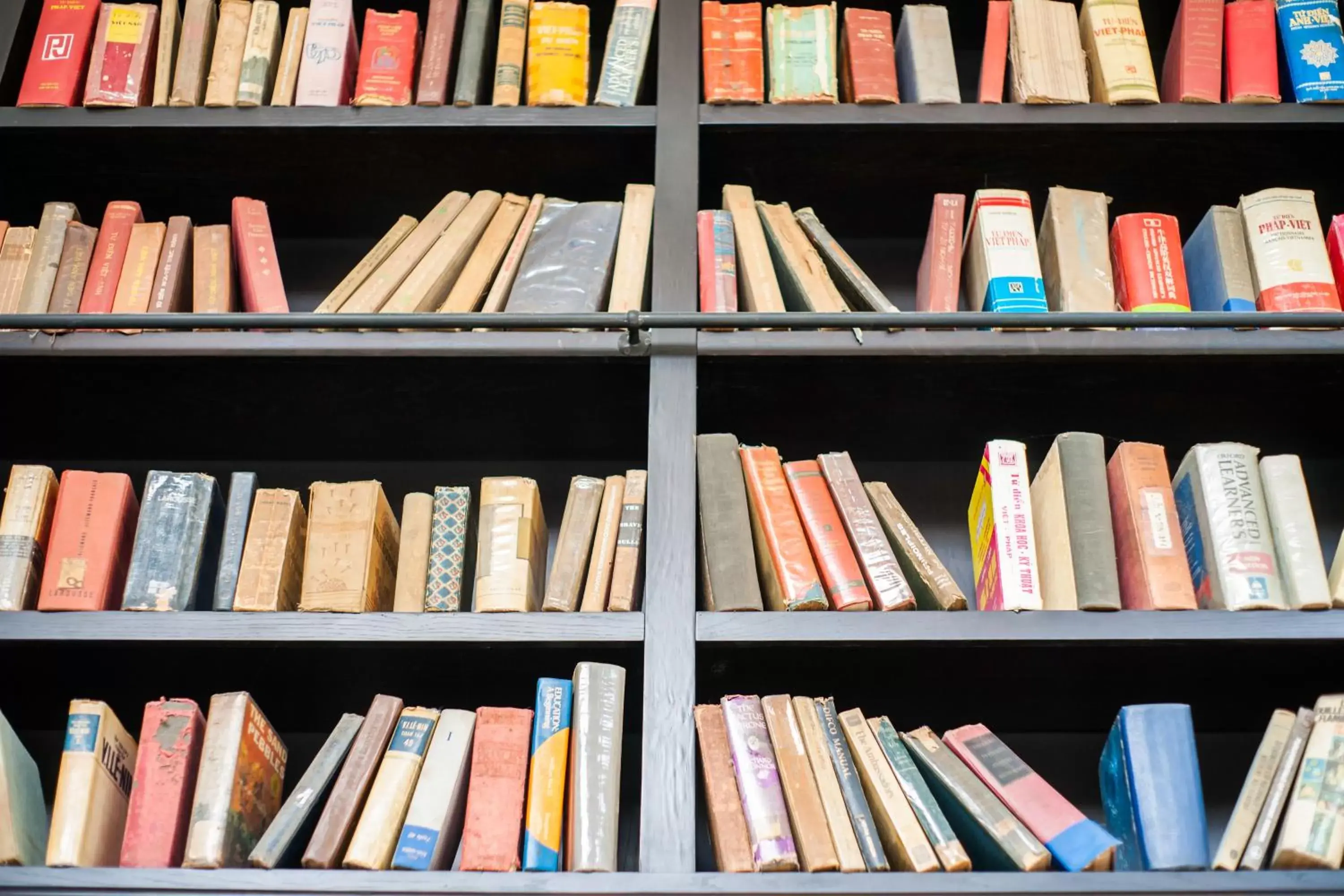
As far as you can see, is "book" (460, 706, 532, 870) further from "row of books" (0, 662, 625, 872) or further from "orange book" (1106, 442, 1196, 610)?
"orange book" (1106, 442, 1196, 610)

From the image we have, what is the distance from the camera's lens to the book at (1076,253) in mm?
1617

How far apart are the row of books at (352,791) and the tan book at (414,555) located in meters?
0.11

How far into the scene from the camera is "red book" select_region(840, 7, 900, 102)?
5.70 ft

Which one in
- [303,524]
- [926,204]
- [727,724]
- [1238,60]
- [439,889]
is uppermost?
[1238,60]

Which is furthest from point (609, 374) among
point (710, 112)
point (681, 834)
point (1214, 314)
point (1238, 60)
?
point (1238, 60)

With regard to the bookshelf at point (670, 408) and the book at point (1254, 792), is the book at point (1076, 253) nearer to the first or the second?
the bookshelf at point (670, 408)

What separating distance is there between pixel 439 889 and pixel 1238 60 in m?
1.45

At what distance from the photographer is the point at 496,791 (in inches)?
53.1

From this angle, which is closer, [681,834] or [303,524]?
[681,834]

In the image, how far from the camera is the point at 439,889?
1.26 m

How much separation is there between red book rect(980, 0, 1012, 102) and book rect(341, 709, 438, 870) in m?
1.07

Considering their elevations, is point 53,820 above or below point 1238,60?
below

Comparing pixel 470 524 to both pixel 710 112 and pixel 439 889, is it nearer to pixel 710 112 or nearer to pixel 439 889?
pixel 439 889

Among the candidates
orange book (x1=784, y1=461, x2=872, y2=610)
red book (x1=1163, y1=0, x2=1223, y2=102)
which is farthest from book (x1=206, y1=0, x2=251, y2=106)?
red book (x1=1163, y1=0, x2=1223, y2=102)
